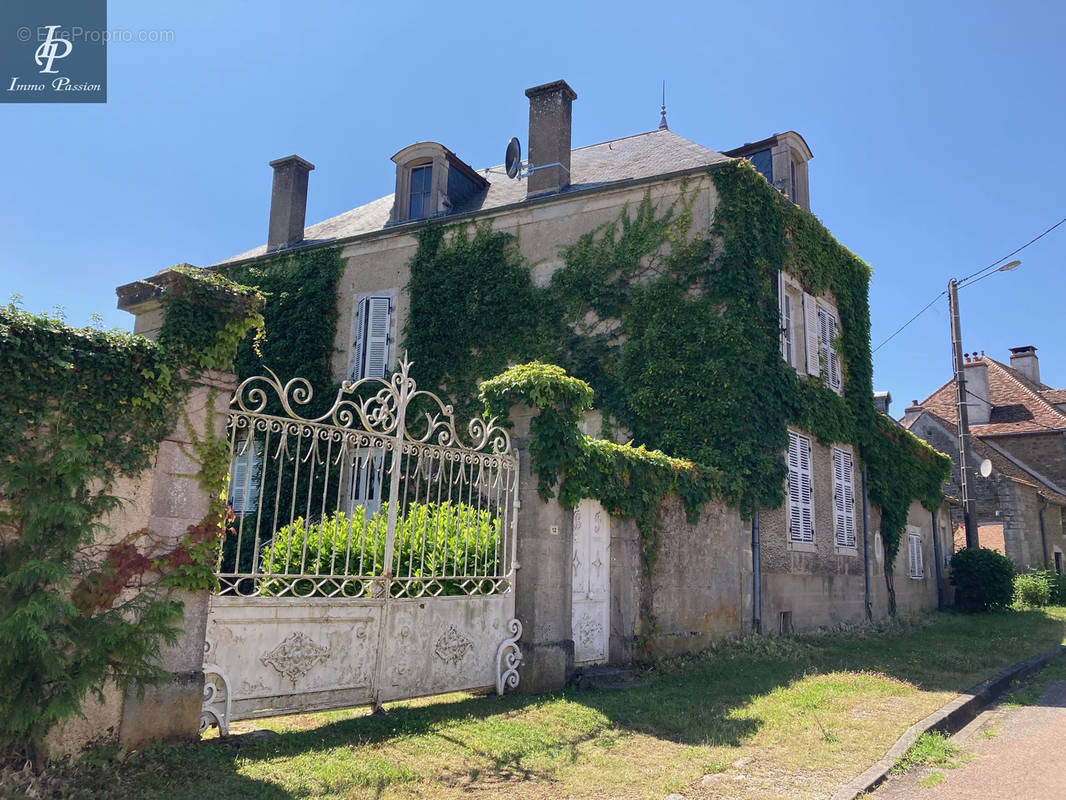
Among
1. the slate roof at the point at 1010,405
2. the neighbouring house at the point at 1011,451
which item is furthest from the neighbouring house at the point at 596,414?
the slate roof at the point at 1010,405

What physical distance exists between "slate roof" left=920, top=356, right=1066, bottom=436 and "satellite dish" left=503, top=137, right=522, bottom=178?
19.7 meters

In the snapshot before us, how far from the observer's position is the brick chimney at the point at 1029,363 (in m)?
32.5

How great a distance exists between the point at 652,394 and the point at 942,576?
1143cm

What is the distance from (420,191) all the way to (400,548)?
10.6m

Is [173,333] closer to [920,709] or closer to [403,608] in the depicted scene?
[403,608]

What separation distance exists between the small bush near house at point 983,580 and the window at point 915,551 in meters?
1.44

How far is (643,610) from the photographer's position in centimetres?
886

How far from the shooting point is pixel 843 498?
567 inches

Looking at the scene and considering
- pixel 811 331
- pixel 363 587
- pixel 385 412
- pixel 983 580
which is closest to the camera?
pixel 363 587

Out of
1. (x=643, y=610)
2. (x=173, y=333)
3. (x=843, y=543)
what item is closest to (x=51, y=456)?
(x=173, y=333)

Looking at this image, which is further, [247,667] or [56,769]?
[247,667]

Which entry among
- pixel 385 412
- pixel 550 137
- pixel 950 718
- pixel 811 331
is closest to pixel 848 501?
pixel 811 331

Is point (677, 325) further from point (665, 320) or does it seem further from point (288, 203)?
point (288, 203)

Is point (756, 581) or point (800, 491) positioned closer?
point (756, 581)
